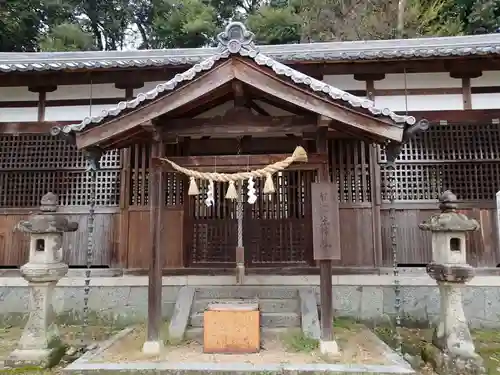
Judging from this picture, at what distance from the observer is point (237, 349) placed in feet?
20.8

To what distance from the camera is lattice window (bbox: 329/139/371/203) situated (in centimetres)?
880

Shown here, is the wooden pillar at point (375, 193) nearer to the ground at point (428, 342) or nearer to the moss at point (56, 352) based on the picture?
the ground at point (428, 342)

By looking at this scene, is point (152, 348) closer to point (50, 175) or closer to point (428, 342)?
point (428, 342)

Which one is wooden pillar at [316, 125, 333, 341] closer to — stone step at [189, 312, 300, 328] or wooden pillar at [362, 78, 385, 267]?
stone step at [189, 312, 300, 328]

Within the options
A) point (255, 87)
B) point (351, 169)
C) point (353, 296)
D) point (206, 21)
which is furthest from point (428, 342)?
point (206, 21)

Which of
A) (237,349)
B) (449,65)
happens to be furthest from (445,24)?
(237,349)

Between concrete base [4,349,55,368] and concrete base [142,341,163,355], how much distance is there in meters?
1.60

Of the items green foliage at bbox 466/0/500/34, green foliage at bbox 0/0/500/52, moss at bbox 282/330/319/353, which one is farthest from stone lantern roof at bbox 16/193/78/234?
green foliage at bbox 466/0/500/34

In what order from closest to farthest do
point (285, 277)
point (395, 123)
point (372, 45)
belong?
1. point (395, 123)
2. point (285, 277)
3. point (372, 45)

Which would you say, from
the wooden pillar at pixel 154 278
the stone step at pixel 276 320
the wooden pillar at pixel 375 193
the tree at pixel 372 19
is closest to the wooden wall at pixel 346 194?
the wooden pillar at pixel 375 193

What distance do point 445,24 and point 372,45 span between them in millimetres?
12865

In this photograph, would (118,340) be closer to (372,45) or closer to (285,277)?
(285,277)

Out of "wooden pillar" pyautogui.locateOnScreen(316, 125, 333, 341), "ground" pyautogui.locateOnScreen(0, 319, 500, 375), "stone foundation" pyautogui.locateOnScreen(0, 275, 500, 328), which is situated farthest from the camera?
"stone foundation" pyautogui.locateOnScreen(0, 275, 500, 328)

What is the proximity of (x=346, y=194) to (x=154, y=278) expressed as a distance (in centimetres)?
457
